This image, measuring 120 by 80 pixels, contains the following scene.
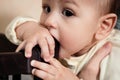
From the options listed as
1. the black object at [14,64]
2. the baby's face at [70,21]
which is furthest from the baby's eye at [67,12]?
the black object at [14,64]

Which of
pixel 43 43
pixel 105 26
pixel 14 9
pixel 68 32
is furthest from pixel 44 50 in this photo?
pixel 14 9

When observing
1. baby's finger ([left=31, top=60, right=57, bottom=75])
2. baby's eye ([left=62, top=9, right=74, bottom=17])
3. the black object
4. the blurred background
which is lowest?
the blurred background

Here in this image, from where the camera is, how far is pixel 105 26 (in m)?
0.75

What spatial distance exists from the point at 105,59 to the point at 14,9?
637mm

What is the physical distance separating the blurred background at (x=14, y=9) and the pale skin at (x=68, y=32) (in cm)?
44

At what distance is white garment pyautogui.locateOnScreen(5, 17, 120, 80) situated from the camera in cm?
70

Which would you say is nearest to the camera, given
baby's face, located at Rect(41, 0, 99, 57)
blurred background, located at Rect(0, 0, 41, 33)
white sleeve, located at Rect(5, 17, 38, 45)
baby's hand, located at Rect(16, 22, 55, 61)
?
baby's hand, located at Rect(16, 22, 55, 61)

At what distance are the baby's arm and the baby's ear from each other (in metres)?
0.17

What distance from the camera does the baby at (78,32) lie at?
0.62m

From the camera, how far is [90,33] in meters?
0.73

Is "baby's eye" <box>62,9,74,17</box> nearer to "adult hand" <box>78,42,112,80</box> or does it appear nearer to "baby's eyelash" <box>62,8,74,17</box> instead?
"baby's eyelash" <box>62,8,74,17</box>

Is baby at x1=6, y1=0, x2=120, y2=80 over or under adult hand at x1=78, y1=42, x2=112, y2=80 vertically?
over

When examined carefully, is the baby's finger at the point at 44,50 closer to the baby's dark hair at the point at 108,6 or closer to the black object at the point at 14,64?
the black object at the point at 14,64

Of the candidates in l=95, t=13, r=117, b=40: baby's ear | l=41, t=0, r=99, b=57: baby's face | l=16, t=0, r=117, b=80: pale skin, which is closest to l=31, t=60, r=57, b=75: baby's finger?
l=16, t=0, r=117, b=80: pale skin
